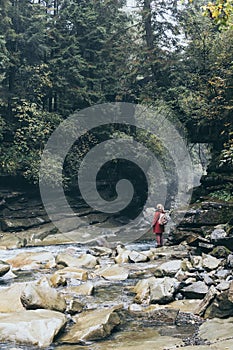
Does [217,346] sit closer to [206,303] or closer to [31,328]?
[206,303]

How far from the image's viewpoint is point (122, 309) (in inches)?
318

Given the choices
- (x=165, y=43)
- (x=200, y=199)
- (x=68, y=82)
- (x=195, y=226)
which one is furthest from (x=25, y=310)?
(x=165, y=43)

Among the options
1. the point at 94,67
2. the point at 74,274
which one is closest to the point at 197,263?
the point at 74,274

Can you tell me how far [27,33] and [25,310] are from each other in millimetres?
21446

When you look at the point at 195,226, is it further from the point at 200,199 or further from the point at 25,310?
the point at 25,310

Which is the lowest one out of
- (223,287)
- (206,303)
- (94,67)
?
(206,303)

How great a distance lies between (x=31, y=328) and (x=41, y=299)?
125 cm

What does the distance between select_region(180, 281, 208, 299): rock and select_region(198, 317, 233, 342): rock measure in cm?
141

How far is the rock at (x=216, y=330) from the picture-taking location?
5840 mm

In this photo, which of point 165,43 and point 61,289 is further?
point 165,43

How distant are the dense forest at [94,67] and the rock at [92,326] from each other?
526 inches

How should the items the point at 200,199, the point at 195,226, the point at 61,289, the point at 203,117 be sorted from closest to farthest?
1. the point at 61,289
2. the point at 195,226
3. the point at 200,199
4. the point at 203,117

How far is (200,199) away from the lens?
17.0m

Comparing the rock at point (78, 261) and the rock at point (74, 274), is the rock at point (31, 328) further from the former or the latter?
the rock at point (78, 261)
